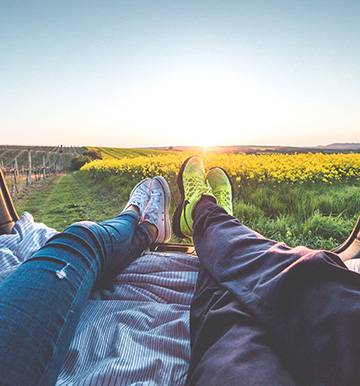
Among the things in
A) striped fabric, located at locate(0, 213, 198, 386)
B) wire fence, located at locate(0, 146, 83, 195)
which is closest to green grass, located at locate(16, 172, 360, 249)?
striped fabric, located at locate(0, 213, 198, 386)

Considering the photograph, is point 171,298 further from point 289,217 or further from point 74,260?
point 289,217

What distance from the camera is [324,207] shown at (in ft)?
6.92

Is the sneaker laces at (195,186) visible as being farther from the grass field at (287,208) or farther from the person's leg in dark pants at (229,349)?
the person's leg in dark pants at (229,349)

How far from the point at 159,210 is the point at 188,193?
221 millimetres

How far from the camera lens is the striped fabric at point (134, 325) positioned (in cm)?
48

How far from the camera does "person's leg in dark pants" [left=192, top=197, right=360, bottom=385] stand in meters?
0.33

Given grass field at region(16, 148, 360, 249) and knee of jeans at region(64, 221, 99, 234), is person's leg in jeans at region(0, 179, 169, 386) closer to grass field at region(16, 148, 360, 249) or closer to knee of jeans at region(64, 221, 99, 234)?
knee of jeans at region(64, 221, 99, 234)

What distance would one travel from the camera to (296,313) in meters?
0.40

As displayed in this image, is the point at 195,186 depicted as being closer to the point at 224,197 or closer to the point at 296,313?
the point at 224,197

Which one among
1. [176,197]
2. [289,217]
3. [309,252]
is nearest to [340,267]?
[309,252]

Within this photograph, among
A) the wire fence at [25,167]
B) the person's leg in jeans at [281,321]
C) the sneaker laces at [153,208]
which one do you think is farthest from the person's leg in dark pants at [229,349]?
the wire fence at [25,167]

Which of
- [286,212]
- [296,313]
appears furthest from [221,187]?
[296,313]

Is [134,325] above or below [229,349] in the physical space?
below

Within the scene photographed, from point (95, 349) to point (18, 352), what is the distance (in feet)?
0.62
